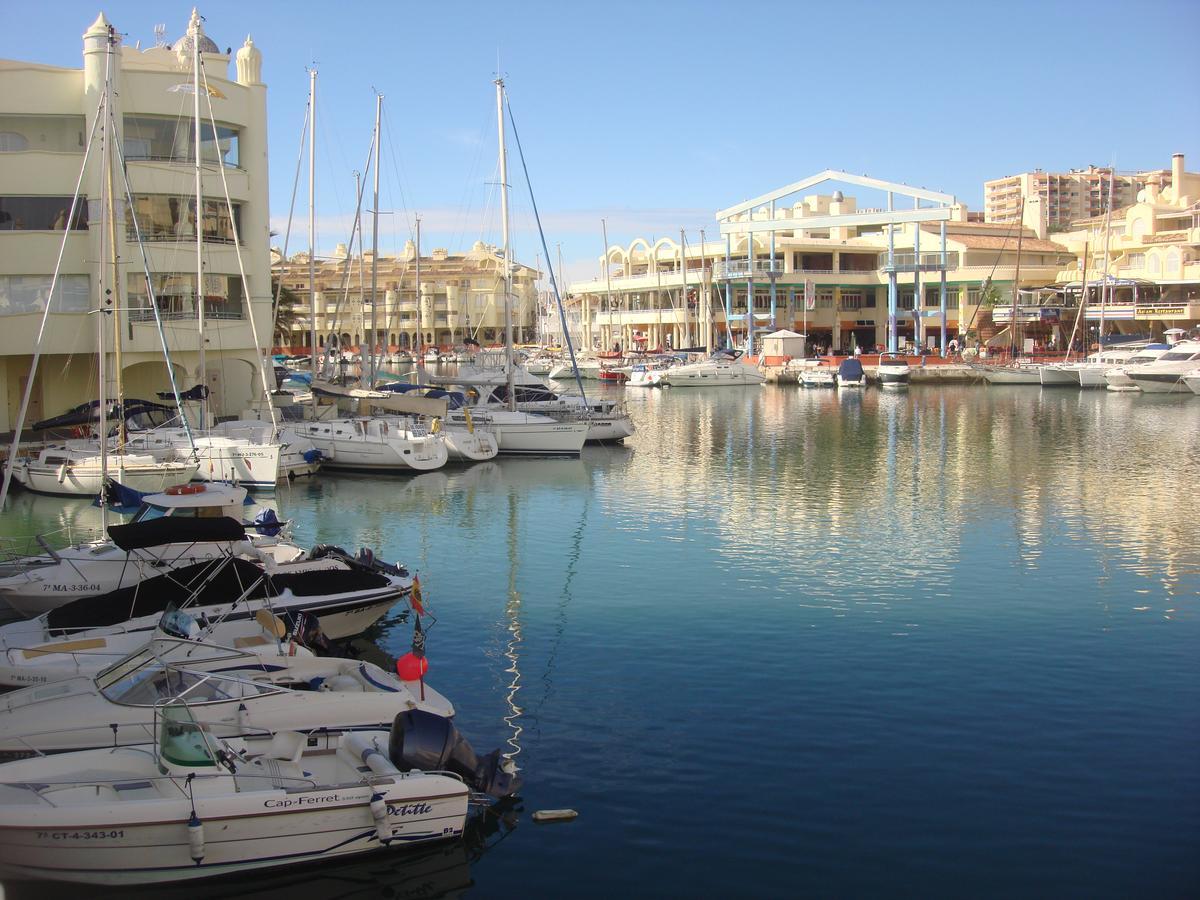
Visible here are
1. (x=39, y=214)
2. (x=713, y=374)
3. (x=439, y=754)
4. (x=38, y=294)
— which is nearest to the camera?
(x=439, y=754)

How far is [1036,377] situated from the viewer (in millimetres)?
79875

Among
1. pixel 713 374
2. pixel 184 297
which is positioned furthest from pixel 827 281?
pixel 184 297

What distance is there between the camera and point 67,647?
15852 mm

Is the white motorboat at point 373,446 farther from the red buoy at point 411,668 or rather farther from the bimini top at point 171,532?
the red buoy at point 411,668

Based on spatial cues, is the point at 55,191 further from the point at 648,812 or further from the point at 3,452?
the point at 648,812

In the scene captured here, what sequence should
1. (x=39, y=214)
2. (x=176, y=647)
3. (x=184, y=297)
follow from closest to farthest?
(x=176, y=647) → (x=39, y=214) → (x=184, y=297)

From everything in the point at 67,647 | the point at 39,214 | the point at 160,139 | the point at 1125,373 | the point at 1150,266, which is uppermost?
the point at 160,139

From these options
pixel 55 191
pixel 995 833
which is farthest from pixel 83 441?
pixel 995 833

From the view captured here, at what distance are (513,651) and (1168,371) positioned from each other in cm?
6297

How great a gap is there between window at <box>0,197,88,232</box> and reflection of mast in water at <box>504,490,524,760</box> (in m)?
21.7

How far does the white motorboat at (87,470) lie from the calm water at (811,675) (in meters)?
0.75

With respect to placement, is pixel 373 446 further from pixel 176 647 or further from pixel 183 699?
pixel 183 699

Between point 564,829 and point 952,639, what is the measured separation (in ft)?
29.2

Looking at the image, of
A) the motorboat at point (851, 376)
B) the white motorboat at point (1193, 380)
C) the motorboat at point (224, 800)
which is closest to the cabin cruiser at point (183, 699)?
the motorboat at point (224, 800)
